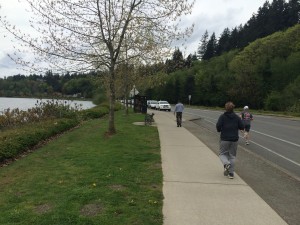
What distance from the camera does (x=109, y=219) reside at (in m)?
5.43

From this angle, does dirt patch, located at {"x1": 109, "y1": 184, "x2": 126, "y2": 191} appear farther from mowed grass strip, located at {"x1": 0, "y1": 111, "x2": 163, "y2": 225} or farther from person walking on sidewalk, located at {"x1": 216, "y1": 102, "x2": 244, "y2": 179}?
person walking on sidewalk, located at {"x1": 216, "y1": 102, "x2": 244, "y2": 179}

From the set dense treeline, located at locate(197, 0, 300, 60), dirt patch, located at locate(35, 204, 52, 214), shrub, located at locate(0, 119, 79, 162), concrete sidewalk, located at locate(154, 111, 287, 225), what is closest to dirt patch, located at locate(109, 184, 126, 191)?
concrete sidewalk, located at locate(154, 111, 287, 225)

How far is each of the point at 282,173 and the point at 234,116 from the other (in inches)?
75.4

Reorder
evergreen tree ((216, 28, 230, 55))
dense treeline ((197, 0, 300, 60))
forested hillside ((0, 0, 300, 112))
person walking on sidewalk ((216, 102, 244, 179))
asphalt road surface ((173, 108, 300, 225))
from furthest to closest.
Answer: evergreen tree ((216, 28, 230, 55)), dense treeline ((197, 0, 300, 60)), forested hillside ((0, 0, 300, 112)), person walking on sidewalk ((216, 102, 244, 179)), asphalt road surface ((173, 108, 300, 225))

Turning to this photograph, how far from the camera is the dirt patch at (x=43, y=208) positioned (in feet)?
19.0

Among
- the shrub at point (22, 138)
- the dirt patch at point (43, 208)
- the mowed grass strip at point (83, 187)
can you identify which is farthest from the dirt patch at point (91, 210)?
the shrub at point (22, 138)

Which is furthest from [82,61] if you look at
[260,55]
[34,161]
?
[260,55]

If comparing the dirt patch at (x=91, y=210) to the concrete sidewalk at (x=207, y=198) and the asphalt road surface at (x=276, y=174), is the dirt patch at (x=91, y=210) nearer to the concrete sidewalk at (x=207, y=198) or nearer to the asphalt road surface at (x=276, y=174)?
the concrete sidewalk at (x=207, y=198)

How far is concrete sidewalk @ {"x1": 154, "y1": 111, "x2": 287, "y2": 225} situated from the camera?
5.70 meters

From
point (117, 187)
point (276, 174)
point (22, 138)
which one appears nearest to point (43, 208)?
point (117, 187)

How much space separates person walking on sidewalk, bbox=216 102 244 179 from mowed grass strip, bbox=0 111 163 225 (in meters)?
1.56

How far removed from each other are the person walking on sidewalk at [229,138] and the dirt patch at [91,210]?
3.71m

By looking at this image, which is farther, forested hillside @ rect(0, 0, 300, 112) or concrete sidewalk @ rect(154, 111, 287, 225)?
forested hillside @ rect(0, 0, 300, 112)

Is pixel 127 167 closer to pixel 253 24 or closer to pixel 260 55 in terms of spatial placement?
pixel 260 55
